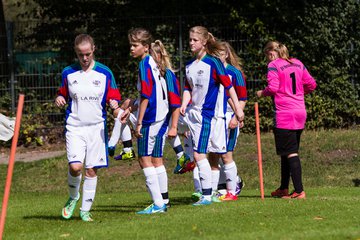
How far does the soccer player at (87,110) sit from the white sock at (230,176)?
8.11ft

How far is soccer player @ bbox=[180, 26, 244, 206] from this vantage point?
1091 centimetres

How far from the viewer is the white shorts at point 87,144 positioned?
9875mm

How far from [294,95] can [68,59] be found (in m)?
10.7

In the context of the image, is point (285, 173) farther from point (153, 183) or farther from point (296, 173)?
point (153, 183)

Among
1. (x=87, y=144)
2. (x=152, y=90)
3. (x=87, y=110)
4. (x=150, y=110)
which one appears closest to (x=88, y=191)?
(x=87, y=144)

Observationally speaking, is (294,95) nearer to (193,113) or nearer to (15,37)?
(193,113)

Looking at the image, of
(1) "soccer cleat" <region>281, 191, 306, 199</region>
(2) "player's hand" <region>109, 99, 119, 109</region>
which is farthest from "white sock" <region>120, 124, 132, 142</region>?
(2) "player's hand" <region>109, 99, 119, 109</region>

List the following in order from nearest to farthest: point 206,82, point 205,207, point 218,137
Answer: point 205,207 < point 206,82 < point 218,137

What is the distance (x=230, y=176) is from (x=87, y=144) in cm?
272

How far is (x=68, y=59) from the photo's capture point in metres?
21.9

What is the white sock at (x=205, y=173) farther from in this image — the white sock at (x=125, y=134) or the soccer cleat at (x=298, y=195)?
the white sock at (x=125, y=134)

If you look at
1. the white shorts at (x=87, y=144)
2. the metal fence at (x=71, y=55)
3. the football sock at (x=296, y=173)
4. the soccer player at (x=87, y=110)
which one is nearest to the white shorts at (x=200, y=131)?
the soccer player at (x=87, y=110)

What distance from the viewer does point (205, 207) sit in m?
10.7

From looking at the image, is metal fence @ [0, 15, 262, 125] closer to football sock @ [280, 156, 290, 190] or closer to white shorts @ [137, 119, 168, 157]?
football sock @ [280, 156, 290, 190]
